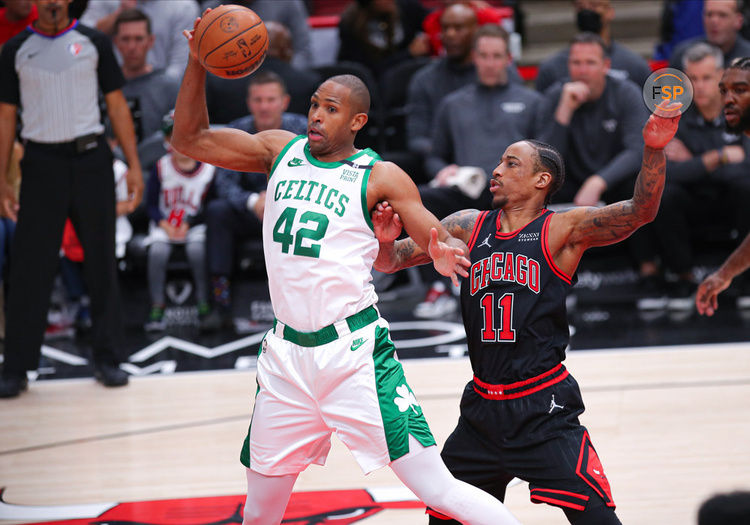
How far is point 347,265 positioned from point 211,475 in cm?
212

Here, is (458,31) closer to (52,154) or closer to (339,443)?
(52,154)

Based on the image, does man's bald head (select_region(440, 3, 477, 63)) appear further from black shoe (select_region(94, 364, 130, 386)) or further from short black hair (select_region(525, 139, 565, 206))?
short black hair (select_region(525, 139, 565, 206))

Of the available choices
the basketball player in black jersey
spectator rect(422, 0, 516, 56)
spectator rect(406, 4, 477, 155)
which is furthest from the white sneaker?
the basketball player in black jersey

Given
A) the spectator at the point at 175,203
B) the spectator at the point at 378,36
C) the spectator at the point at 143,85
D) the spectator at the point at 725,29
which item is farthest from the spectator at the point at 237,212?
the spectator at the point at 725,29

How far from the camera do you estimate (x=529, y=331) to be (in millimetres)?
3775

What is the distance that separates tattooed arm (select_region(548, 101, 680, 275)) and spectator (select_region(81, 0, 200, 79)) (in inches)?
249

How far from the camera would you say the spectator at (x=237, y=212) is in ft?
26.8

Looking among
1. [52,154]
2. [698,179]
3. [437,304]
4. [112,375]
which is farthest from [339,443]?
[698,179]

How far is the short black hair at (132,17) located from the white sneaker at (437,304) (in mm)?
3378

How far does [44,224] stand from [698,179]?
16.9ft

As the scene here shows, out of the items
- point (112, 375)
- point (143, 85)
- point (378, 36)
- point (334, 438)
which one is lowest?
point (112, 375)

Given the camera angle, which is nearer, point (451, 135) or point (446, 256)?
point (446, 256)

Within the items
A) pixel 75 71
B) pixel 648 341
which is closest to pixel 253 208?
pixel 75 71

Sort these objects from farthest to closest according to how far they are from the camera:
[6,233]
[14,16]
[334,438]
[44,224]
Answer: [14,16] < [6,233] < [44,224] < [334,438]
